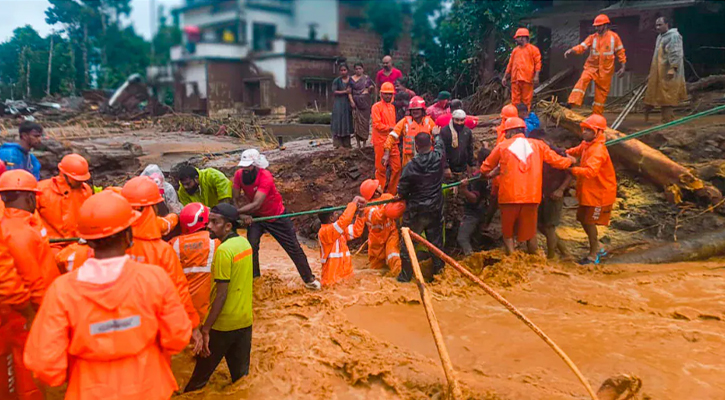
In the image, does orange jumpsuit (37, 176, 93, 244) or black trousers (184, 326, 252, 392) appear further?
orange jumpsuit (37, 176, 93, 244)

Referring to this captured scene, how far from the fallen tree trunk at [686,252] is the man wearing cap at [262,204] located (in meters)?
3.85

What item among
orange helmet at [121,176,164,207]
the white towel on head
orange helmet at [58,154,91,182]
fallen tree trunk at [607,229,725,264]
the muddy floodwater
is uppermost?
the white towel on head

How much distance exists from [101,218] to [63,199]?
2.78m

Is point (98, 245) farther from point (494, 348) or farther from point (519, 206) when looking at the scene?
point (519, 206)

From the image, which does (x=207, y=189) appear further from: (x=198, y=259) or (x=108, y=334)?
(x=108, y=334)

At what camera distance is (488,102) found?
1331 centimetres

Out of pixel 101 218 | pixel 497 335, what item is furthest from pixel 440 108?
pixel 101 218

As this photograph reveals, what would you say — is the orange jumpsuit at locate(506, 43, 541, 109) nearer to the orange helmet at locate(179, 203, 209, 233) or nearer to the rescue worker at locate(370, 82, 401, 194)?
the rescue worker at locate(370, 82, 401, 194)

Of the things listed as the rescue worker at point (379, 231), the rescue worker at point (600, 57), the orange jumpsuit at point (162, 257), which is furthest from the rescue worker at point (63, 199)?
the rescue worker at point (600, 57)

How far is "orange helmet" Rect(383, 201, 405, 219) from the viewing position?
6.09 metres

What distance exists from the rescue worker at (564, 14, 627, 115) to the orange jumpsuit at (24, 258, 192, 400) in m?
7.45

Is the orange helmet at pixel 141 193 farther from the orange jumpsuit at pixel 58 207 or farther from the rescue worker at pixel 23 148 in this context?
the rescue worker at pixel 23 148

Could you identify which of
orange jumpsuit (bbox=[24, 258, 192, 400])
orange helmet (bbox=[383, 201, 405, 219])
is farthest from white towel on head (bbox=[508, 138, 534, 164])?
orange jumpsuit (bbox=[24, 258, 192, 400])

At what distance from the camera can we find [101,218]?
2396 millimetres
